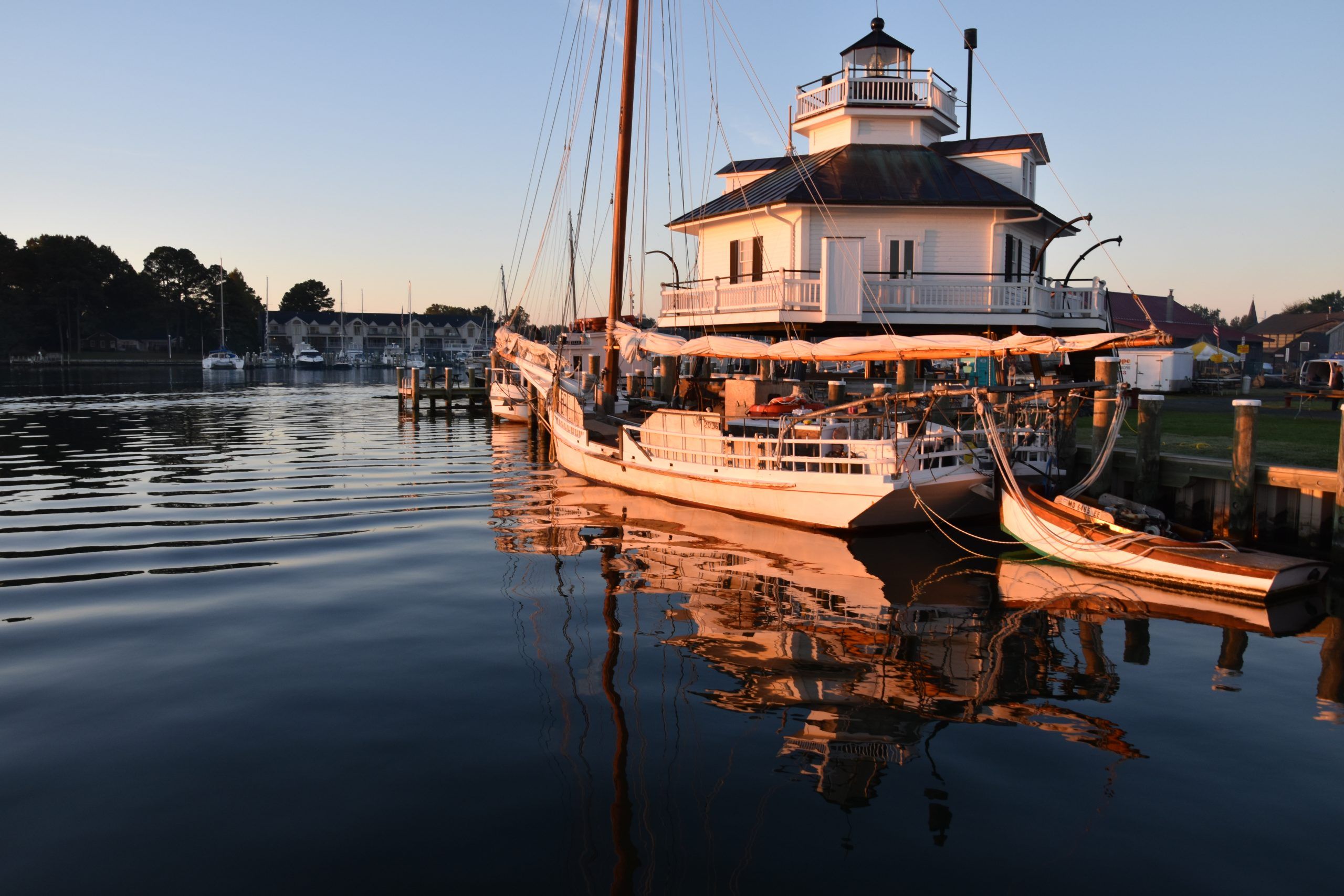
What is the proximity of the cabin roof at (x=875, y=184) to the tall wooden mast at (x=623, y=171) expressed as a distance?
17.3 ft

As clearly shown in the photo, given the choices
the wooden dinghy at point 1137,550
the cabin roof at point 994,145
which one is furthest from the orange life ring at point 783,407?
the cabin roof at point 994,145

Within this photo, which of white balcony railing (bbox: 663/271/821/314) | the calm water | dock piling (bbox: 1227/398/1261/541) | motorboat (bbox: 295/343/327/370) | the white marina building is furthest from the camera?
the white marina building

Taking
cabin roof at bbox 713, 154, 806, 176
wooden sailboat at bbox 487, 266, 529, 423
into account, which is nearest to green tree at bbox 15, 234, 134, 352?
wooden sailboat at bbox 487, 266, 529, 423

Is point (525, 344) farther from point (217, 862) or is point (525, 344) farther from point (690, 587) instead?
point (217, 862)

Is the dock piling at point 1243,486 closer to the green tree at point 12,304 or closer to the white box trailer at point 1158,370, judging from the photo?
the white box trailer at point 1158,370

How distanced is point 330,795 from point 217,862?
112 cm

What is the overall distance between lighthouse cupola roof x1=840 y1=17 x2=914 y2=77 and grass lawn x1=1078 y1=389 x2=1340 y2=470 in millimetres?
15724

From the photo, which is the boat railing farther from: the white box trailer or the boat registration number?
the white box trailer

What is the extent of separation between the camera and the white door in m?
28.0

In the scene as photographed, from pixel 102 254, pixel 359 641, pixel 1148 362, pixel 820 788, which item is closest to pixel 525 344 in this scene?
pixel 359 641

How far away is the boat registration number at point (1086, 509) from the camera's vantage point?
16.1 m

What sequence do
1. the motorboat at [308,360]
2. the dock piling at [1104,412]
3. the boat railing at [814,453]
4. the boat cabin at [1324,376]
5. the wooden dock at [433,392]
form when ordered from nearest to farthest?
the boat railing at [814,453], the dock piling at [1104,412], the boat cabin at [1324,376], the wooden dock at [433,392], the motorboat at [308,360]

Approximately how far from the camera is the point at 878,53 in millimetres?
34000

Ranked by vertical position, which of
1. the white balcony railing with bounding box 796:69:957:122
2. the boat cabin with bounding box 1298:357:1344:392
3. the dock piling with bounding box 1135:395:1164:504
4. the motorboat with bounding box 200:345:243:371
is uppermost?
the white balcony railing with bounding box 796:69:957:122
